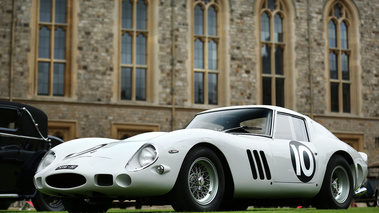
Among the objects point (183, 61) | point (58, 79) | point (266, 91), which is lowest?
point (266, 91)

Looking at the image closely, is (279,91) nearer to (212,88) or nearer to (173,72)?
(212,88)

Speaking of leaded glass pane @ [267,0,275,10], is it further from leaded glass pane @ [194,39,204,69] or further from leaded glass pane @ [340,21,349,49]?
leaded glass pane @ [194,39,204,69]

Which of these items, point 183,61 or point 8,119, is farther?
point 183,61

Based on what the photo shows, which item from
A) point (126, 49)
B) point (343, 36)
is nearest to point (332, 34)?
point (343, 36)

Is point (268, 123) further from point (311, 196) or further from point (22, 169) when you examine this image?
point (22, 169)

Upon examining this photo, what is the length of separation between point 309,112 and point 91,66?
330 inches

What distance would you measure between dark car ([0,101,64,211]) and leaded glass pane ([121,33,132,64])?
36.6 ft

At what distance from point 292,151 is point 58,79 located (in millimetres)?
13519

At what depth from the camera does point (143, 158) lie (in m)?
5.22

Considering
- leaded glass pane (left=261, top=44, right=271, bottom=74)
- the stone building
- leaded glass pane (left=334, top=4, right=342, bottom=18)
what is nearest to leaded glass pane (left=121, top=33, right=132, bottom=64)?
the stone building

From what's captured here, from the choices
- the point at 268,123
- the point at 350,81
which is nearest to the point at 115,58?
the point at 350,81

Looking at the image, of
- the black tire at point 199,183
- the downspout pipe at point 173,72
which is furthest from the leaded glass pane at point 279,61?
the black tire at point 199,183

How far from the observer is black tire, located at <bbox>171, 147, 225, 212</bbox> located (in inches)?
204

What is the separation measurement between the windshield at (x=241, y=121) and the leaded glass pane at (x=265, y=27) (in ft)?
48.9
